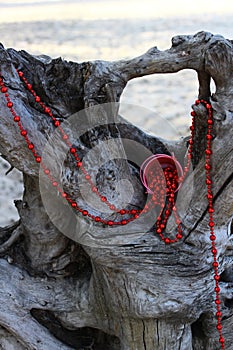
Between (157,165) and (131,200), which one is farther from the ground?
(157,165)

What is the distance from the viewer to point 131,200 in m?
1.84

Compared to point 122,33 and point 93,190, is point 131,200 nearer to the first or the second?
point 93,190

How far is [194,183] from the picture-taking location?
1.78m

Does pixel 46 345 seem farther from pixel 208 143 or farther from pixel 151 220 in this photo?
pixel 208 143

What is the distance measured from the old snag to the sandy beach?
1854 mm

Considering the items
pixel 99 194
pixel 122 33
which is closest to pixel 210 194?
pixel 99 194

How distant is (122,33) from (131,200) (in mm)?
5994

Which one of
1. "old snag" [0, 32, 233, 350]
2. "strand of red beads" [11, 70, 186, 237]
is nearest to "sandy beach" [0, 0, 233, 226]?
"old snag" [0, 32, 233, 350]

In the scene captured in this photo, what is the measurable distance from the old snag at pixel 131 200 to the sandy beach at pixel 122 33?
1854 millimetres

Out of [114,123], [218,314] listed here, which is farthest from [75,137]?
[218,314]

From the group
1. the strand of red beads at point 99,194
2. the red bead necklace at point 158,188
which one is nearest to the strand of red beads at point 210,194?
the red bead necklace at point 158,188

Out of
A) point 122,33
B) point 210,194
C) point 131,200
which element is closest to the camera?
point 210,194

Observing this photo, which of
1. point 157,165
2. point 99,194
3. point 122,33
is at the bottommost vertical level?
point 99,194

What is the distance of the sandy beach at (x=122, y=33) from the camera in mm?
4957
